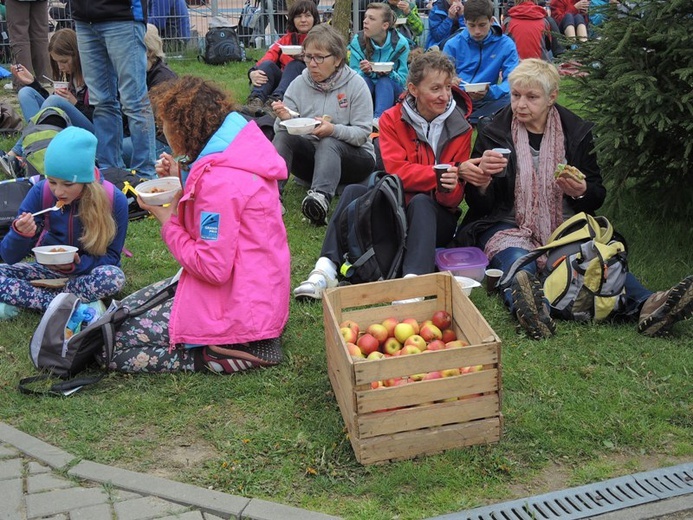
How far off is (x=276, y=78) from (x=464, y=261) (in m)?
4.54

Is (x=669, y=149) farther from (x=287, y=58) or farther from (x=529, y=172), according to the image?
(x=287, y=58)

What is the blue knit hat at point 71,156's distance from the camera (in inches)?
191

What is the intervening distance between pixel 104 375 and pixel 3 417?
0.53 meters

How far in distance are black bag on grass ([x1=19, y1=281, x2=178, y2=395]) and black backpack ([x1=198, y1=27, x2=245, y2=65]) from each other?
948 cm

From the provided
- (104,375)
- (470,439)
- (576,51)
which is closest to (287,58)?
(576,51)

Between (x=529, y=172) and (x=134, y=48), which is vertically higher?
(x=134, y=48)

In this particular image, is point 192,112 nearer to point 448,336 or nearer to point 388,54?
point 448,336

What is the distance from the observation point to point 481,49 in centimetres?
858

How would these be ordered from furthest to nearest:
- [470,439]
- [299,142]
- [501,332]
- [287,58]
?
[287,58]
[299,142]
[501,332]
[470,439]

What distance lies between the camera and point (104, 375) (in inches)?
174

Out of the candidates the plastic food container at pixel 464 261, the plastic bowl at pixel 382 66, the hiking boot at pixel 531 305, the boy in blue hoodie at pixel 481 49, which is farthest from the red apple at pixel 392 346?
the boy in blue hoodie at pixel 481 49

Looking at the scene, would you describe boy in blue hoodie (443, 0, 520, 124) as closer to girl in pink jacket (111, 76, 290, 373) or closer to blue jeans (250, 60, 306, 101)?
blue jeans (250, 60, 306, 101)

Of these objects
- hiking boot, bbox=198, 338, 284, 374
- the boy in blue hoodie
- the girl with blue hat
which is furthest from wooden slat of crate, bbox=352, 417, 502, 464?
the boy in blue hoodie

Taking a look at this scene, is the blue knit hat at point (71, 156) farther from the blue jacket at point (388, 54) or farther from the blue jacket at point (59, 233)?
the blue jacket at point (388, 54)
